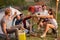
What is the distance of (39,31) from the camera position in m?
2.12

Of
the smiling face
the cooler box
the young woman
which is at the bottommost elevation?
the cooler box

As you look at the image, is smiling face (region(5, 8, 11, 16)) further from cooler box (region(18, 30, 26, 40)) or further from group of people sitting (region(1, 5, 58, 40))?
cooler box (region(18, 30, 26, 40))

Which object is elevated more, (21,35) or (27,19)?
(27,19)

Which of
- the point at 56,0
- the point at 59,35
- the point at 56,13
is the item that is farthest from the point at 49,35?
the point at 56,0

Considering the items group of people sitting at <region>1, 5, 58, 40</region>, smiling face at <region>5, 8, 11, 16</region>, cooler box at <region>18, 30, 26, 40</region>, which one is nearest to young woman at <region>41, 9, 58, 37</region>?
group of people sitting at <region>1, 5, 58, 40</region>

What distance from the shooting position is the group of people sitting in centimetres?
210

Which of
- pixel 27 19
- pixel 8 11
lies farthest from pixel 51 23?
pixel 8 11

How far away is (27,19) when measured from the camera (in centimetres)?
211

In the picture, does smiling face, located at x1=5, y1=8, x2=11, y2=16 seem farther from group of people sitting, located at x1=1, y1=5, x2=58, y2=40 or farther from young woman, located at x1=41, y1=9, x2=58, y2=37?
young woman, located at x1=41, y1=9, x2=58, y2=37

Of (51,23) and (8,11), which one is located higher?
(8,11)

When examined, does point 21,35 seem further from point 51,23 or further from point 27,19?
point 51,23

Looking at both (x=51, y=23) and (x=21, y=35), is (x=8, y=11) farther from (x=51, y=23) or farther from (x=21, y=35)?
(x=51, y=23)

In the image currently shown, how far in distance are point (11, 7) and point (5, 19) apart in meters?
0.14

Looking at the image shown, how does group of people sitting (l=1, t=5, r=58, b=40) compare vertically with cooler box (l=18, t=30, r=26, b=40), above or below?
above
